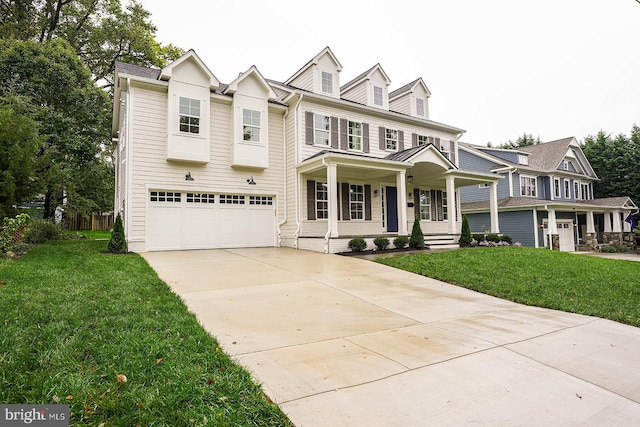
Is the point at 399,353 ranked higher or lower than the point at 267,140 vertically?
lower

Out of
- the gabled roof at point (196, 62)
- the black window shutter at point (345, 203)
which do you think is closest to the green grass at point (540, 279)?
the black window shutter at point (345, 203)

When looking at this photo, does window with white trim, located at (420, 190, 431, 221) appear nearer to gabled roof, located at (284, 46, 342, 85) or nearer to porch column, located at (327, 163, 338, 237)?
porch column, located at (327, 163, 338, 237)

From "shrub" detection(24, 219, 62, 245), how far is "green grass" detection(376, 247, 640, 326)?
1197 centimetres

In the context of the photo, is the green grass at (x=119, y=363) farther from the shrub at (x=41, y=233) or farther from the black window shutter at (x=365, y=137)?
the black window shutter at (x=365, y=137)

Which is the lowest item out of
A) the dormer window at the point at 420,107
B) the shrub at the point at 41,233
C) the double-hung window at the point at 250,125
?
the shrub at the point at 41,233

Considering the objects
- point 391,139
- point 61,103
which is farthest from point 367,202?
point 61,103

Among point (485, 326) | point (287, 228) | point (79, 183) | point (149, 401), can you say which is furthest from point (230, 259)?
point (79, 183)

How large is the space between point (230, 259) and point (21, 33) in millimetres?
21273

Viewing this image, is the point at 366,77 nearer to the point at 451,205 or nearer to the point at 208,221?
the point at 451,205

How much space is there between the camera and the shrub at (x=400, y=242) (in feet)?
42.0

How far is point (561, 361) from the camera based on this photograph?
3.61 meters

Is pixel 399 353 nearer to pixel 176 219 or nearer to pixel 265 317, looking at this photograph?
pixel 265 317

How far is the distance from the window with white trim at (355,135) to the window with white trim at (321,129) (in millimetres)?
1067

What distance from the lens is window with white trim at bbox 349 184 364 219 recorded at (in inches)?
604
